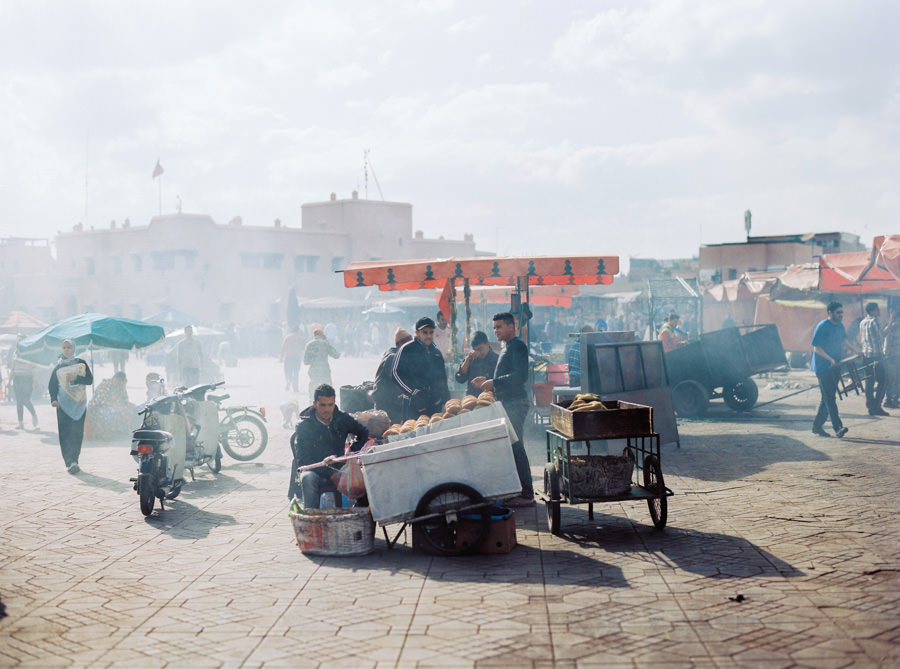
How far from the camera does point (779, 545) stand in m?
6.25

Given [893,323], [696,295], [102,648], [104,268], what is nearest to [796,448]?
[893,323]

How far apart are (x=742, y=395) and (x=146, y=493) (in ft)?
35.0

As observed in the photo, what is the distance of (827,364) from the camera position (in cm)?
1157

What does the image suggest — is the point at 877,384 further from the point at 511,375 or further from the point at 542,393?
the point at 511,375

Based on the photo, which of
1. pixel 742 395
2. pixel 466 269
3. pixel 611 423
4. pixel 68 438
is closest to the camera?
pixel 611 423

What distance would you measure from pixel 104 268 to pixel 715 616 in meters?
61.6

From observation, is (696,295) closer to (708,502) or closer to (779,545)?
(708,502)

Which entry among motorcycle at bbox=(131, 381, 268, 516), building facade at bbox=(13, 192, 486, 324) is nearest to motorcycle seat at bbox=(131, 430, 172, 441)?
motorcycle at bbox=(131, 381, 268, 516)

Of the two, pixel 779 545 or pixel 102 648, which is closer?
pixel 102 648

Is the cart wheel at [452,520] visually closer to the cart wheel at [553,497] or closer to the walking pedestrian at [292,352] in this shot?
the cart wheel at [553,497]

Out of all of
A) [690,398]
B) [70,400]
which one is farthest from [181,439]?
[690,398]

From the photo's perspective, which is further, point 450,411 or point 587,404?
point 450,411

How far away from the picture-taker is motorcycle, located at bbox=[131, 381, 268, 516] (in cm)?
823

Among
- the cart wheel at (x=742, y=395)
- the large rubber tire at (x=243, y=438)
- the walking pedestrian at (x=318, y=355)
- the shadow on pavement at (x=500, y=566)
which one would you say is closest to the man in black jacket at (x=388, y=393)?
the large rubber tire at (x=243, y=438)
